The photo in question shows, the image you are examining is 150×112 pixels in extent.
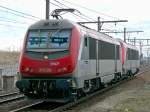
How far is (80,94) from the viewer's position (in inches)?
653

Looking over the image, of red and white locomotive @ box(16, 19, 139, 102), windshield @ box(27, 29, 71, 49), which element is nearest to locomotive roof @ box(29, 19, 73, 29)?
red and white locomotive @ box(16, 19, 139, 102)

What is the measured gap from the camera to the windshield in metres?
14.9

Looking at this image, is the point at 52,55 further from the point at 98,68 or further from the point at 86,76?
the point at 98,68

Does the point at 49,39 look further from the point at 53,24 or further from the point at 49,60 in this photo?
the point at 49,60

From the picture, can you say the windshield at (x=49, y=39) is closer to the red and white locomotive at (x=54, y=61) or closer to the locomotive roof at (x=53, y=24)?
the red and white locomotive at (x=54, y=61)

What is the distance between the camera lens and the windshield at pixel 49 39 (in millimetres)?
14852

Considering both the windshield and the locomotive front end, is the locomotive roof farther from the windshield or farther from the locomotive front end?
the windshield

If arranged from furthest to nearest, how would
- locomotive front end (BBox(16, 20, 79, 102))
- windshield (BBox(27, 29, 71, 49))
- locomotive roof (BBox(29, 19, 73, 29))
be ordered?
locomotive roof (BBox(29, 19, 73, 29)) → windshield (BBox(27, 29, 71, 49)) → locomotive front end (BBox(16, 20, 79, 102))

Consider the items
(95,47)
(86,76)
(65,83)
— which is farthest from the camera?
(95,47)

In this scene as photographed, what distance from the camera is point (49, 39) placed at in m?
15.0

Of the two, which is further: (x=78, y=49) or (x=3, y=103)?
(x=3, y=103)

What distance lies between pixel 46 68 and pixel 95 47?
3.99m

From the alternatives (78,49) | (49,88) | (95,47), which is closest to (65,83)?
(49,88)

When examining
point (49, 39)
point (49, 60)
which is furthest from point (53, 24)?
point (49, 60)
